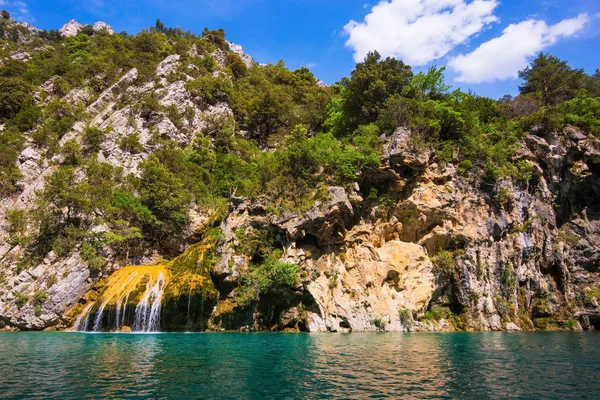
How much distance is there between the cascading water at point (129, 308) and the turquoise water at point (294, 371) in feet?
30.7

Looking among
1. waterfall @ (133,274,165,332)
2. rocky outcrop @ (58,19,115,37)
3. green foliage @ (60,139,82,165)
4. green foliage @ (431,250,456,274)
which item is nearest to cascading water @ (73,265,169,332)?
waterfall @ (133,274,165,332)

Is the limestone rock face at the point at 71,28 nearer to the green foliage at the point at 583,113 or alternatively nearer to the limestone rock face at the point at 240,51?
the limestone rock face at the point at 240,51

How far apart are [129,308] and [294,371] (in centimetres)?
2060

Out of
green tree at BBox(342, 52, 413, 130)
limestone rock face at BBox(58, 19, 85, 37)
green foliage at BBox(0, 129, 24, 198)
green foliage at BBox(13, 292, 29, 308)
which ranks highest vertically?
limestone rock face at BBox(58, 19, 85, 37)

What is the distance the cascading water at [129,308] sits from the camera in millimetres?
27672

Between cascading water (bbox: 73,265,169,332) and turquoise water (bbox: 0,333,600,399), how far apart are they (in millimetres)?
9355

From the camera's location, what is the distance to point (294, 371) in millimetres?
12000

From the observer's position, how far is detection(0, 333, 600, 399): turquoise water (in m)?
9.37

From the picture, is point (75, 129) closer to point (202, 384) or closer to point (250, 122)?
point (250, 122)

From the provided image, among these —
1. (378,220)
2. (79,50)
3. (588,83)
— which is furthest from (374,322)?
(79,50)

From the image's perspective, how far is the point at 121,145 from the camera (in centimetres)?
4406

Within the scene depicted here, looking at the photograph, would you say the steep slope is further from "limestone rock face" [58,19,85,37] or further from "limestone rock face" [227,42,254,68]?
"limestone rock face" [58,19,85,37]

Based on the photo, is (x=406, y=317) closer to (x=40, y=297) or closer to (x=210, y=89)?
(x=40, y=297)

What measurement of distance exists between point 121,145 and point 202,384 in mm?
40692
